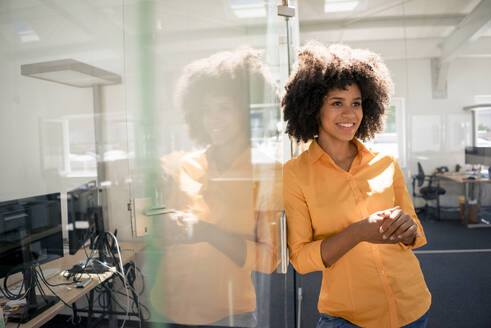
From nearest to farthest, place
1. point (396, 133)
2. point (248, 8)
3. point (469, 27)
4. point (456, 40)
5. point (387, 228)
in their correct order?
point (248, 8)
point (387, 228)
point (469, 27)
point (456, 40)
point (396, 133)

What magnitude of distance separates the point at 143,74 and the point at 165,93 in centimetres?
4

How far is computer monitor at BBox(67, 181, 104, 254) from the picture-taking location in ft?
1.44

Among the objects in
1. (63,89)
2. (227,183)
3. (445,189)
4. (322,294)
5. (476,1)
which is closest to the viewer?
(63,89)

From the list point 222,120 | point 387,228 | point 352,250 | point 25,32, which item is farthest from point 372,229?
point 25,32

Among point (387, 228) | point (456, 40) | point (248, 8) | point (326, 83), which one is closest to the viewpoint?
point (248, 8)

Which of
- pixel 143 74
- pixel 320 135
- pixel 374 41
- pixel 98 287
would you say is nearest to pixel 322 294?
pixel 320 135

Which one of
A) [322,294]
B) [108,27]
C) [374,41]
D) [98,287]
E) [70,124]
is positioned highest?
[374,41]

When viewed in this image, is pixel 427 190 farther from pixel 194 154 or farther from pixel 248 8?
pixel 194 154

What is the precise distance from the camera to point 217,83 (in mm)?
586

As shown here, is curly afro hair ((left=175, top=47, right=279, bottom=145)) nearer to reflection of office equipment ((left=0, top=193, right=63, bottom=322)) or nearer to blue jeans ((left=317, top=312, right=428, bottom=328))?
reflection of office equipment ((left=0, top=193, right=63, bottom=322))

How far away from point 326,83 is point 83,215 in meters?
1.05

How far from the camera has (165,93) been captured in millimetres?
466

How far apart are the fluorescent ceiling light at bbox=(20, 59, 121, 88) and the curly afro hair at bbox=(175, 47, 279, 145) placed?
0.37 feet

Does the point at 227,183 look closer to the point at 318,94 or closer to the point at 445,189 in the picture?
the point at 318,94
